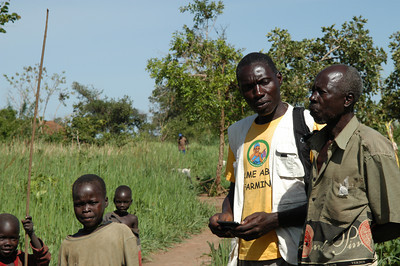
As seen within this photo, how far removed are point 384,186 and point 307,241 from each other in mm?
428

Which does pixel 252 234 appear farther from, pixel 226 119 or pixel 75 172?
pixel 226 119

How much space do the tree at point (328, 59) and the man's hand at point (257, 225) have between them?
664cm

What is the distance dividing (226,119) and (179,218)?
4696mm

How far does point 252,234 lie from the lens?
218 cm

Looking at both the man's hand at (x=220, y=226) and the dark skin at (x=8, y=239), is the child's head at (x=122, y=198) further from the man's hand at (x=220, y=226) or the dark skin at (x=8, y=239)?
the man's hand at (x=220, y=226)

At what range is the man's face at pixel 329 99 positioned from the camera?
201cm

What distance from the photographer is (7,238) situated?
3203 mm

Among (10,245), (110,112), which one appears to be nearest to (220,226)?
(10,245)

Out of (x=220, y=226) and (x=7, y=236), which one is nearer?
(x=220, y=226)

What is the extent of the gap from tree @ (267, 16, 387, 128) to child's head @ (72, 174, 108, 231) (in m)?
6.55

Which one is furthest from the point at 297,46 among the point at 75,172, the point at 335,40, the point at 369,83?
the point at 75,172

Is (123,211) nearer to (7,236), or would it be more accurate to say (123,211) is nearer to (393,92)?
(7,236)

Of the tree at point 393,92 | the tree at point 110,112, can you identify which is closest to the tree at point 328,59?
the tree at point 393,92

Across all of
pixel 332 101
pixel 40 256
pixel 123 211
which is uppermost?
pixel 332 101
